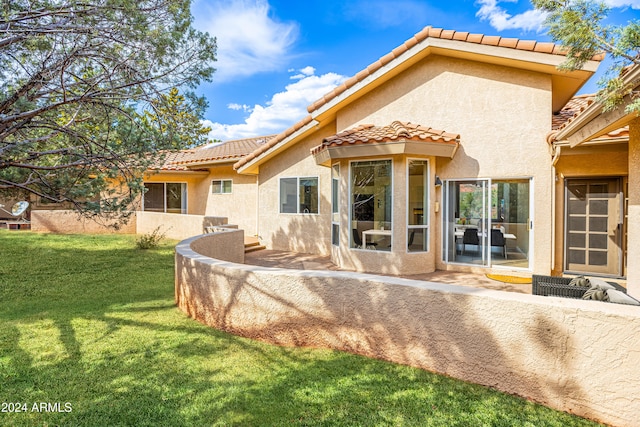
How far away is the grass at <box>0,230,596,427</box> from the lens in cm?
379

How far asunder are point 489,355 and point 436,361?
0.70m

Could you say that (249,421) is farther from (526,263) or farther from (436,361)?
(526,263)

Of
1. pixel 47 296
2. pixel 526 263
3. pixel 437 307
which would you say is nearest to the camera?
pixel 437 307

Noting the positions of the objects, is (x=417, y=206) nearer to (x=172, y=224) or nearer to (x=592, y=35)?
(x=592, y=35)

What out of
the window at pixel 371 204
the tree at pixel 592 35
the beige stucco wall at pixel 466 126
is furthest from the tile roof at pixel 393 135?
the tree at pixel 592 35

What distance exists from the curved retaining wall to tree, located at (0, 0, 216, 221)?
16.7ft

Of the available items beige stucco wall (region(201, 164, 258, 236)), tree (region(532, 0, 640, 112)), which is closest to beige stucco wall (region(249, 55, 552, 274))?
tree (region(532, 0, 640, 112))

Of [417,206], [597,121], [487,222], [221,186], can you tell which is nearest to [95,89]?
[417,206]

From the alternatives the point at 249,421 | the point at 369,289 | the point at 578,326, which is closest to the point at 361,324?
the point at 369,289

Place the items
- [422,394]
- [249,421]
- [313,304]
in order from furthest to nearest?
[313,304] < [422,394] < [249,421]

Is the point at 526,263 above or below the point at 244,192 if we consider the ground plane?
below

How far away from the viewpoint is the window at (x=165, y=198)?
23078 millimetres

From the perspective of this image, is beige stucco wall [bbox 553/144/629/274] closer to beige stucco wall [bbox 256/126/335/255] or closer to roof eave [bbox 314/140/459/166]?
roof eave [bbox 314/140/459/166]

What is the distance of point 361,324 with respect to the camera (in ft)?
16.8
